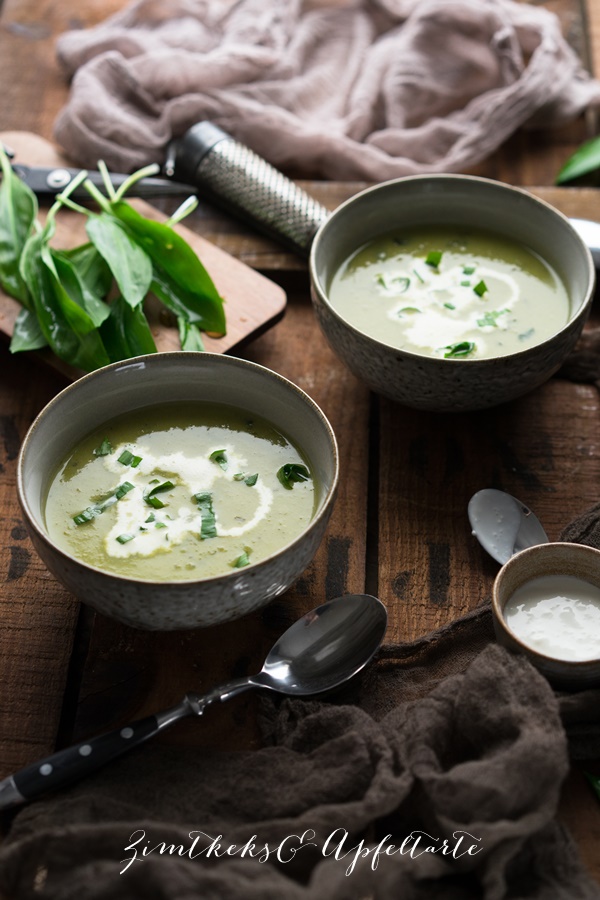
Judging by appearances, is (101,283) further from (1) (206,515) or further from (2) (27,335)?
(1) (206,515)

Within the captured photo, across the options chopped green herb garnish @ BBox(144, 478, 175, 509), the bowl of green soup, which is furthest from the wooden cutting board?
chopped green herb garnish @ BBox(144, 478, 175, 509)

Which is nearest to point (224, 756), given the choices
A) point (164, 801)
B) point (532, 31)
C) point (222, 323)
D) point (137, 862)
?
point (164, 801)

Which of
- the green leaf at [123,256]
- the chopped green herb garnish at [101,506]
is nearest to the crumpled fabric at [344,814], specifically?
the chopped green herb garnish at [101,506]

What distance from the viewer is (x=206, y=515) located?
1.89m

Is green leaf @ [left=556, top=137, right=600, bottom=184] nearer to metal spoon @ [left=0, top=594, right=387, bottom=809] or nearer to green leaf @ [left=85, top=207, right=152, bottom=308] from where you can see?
green leaf @ [left=85, top=207, right=152, bottom=308]

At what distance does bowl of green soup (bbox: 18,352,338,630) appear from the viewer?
171 centimetres

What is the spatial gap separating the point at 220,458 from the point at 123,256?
69 cm

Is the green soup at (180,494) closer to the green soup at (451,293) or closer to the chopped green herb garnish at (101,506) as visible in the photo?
the chopped green herb garnish at (101,506)

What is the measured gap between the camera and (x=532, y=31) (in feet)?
10.5

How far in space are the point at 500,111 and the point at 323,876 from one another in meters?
2.30

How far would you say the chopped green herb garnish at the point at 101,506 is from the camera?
1876 mm

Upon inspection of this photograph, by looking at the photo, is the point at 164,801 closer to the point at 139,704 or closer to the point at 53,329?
the point at 139,704

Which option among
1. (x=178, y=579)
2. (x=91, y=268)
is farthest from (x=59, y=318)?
(x=178, y=579)

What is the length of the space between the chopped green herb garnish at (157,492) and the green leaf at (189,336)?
1.67 ft
